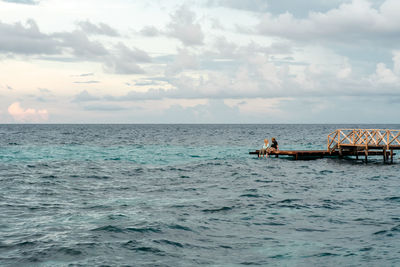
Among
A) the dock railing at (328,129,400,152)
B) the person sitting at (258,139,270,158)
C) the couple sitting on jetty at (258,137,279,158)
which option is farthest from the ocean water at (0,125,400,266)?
the person sitting at (258,139,270,158)

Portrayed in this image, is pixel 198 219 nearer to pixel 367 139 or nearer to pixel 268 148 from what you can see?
pixel 268 148

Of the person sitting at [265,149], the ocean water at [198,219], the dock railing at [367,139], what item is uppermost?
the dock railing at [367,139]

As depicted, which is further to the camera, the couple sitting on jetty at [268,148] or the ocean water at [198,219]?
the couple sitting on jetty at [268,148]

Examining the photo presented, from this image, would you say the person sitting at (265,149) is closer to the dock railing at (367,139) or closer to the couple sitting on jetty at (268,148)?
the couple sitting on jetty at (268,148)

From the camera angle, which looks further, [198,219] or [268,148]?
[268,148]

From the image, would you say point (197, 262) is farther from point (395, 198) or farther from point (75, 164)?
point (75, 164)

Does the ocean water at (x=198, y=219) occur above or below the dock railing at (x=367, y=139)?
below

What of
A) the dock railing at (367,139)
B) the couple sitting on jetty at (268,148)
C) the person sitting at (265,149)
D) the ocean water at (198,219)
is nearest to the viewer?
the ocean water at (198,219)

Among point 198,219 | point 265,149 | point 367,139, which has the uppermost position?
point 367,139

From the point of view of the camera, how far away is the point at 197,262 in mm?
10898

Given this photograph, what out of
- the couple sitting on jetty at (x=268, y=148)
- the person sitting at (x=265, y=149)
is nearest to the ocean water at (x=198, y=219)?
the couple sitting on jetty at (x=268, y=148)

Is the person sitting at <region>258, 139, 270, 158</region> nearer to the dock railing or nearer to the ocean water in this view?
the dock railing

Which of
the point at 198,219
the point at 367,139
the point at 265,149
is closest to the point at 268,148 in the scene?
the point at 265,149

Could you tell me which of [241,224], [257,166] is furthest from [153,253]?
[257,166]
